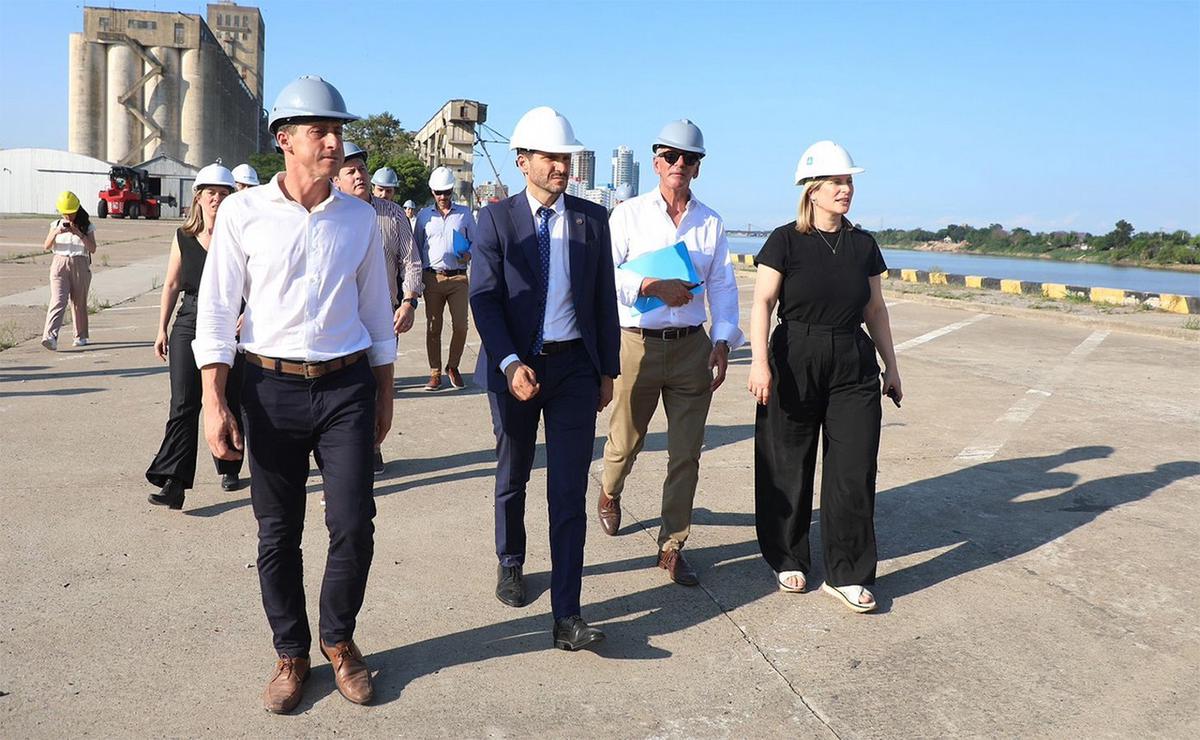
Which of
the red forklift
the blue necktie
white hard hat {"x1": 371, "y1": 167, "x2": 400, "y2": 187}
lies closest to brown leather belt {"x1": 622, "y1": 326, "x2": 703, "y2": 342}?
the blue necktie

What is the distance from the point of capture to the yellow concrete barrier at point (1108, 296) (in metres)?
21.1

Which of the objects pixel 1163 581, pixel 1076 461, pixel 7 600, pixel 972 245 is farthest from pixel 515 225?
pixel 972 245

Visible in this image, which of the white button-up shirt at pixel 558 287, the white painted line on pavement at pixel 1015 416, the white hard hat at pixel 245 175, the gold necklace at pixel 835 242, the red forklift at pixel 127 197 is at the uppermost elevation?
the red forklift at pixel 127 197

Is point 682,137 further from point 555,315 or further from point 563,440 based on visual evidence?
point 563,440

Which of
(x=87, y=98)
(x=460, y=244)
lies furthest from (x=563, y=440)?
(x=87, y=98)

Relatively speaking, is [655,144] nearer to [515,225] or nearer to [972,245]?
[515,225]

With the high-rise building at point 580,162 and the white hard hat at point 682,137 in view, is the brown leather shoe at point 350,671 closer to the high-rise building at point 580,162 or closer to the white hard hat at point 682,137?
the high-rise building at point 580,162

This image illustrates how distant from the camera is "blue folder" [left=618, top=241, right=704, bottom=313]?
501cm

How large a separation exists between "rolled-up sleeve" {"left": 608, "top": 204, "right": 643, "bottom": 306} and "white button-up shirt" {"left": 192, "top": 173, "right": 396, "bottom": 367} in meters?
1.74

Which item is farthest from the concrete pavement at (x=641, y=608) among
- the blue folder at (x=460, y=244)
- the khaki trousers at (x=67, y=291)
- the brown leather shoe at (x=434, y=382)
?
the khaki trousers at (x=67, y=291)

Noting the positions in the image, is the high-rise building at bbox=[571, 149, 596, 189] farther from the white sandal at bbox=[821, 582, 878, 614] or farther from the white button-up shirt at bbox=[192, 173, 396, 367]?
the white sandal at bbox=[821, 582, 878, 614]

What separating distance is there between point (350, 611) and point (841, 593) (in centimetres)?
228

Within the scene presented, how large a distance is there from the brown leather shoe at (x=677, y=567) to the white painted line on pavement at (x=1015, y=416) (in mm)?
3395

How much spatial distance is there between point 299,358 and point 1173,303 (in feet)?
66.6
